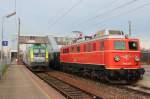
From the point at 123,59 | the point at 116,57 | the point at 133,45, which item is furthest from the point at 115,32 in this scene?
the point at 123,59

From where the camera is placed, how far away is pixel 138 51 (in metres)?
26.3

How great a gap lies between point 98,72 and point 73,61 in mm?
9589

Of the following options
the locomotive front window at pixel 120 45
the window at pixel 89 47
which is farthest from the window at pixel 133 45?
the window at pixel 89 47

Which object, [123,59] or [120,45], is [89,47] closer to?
[120,45]

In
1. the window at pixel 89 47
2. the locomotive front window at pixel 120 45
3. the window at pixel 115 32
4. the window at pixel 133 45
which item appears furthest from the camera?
the window at pixel 89 47

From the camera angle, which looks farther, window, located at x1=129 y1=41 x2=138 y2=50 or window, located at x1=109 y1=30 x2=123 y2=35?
window, located at x1=109 y1=30 x2=123 y2=35

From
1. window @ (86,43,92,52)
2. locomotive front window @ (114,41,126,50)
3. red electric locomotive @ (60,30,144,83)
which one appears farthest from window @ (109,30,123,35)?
window @ (86,43,92,52)

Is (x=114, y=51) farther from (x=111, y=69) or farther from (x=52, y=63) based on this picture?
(x=52, y=63)

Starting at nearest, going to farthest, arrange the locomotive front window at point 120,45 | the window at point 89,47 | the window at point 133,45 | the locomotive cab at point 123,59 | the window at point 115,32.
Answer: the locomotive cab at point 123,59 < the locomotive front window at point 120,45 < the window at point 133,45 < the window at point 115,32 < the window at point 89,47

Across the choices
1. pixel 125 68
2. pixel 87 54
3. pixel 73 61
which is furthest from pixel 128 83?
pixel 73 61

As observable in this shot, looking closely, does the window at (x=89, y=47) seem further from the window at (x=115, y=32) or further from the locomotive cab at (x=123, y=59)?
the locomotive cab at (x=123, y=59)

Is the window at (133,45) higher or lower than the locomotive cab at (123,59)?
higher

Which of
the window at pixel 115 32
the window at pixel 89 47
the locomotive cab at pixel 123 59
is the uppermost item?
the window at pixel 115 32

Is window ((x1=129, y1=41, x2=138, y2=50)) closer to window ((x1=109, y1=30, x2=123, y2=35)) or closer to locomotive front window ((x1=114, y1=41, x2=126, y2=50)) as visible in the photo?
locomotive front window ((x1=114, y1=41, x2=126, y2=50))
